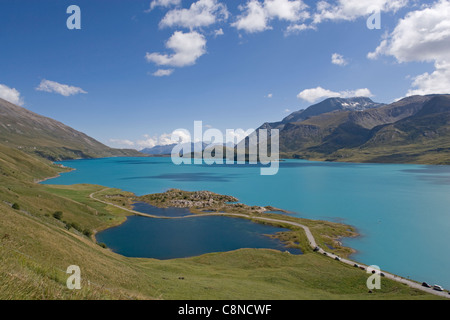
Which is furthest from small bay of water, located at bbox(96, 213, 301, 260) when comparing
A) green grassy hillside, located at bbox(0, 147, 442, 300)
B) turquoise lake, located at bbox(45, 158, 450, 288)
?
turquoise lake, located at bbox(45, 158, 450, 288)

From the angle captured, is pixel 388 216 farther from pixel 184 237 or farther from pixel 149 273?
pixel 149 273

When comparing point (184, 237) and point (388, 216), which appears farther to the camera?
point (388, 216)

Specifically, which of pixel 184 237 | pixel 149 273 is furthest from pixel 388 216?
pixel 149 273

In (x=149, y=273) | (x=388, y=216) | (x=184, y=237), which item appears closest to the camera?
(x=149, y=273)

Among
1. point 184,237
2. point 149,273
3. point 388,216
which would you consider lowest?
point 184,237

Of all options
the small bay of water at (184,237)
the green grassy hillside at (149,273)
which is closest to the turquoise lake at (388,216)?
the green grassy hillside at (149,273)

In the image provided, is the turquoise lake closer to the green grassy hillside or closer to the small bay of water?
the green grassy hillside

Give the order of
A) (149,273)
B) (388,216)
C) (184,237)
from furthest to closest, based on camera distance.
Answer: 1. (388,216)
2. (184,237)
3. (149,273)

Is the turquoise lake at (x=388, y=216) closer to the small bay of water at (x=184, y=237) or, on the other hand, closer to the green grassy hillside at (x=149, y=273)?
the green grassy hillside at (x=149, y=273)
